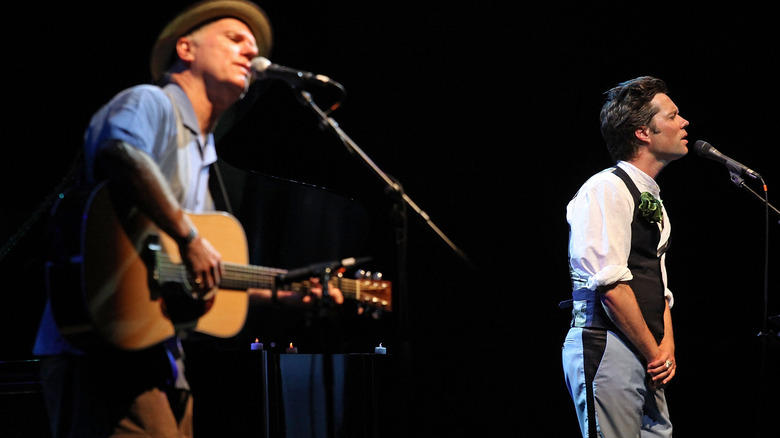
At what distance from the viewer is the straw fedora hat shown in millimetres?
2301

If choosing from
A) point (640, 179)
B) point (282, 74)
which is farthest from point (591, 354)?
point (282, 74)

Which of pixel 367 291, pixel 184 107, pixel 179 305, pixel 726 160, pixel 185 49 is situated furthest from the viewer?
pixel 726 160

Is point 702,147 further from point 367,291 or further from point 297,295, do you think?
point 297,295

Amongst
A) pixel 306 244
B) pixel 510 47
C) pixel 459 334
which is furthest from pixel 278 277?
pixel 510 47

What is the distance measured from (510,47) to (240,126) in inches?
81.2

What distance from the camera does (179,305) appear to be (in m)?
1.99

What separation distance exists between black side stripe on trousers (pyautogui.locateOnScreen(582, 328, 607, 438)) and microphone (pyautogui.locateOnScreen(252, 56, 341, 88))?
153 cm

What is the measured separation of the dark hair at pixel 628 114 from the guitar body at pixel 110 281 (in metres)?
2.32

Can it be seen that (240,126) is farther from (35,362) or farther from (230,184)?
(35,362)

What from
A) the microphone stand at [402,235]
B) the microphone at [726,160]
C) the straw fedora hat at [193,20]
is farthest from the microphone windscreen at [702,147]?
the straw fedora hat at [193,20]

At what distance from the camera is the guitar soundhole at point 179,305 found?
6.43 feet

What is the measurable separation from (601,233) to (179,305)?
182cm

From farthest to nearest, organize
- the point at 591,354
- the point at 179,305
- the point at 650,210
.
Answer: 1. the point at 650,210
2. the point at 591,354
3. the point at 179,305

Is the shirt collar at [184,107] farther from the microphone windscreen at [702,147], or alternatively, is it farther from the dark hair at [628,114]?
the microphone windscreen at [702,147]
